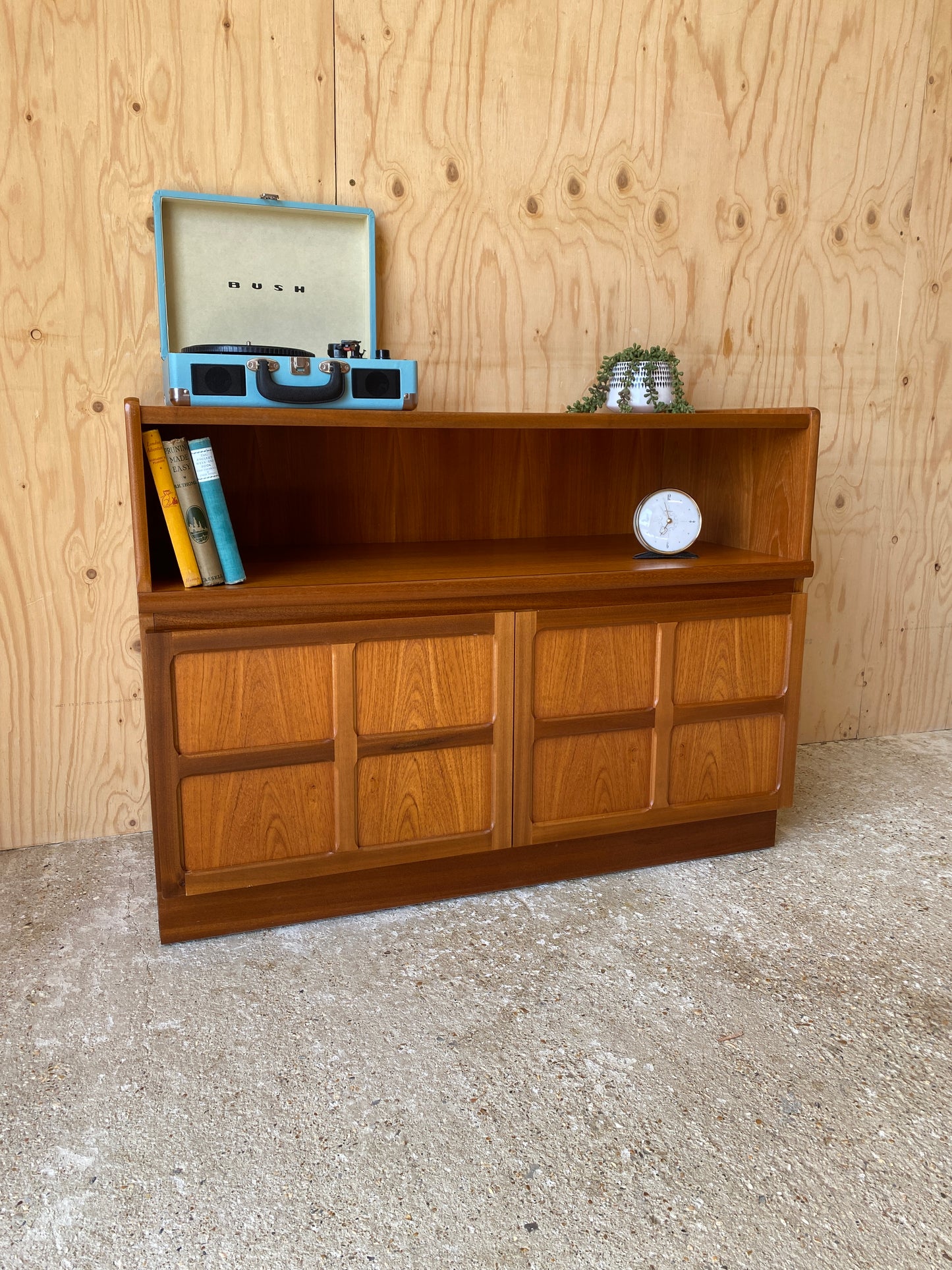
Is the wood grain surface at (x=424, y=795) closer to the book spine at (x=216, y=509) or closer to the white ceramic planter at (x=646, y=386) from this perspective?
the book spine at (x=216, y=509)

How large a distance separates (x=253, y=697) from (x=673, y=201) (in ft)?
5.52

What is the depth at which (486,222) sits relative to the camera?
7.59 ft

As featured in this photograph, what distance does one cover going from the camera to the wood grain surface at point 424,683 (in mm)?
1875

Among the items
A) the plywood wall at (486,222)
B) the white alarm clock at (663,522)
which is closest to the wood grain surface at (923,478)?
the plywood wall at (486,222)

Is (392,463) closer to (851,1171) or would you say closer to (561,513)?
(561,513)

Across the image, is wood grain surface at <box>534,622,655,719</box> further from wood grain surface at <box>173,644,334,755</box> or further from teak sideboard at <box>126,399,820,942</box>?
wood grain surface at <box>173,644,334,755</box>

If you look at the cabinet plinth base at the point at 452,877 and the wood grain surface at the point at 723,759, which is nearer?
the cabinet plinth base at the point at 452,877

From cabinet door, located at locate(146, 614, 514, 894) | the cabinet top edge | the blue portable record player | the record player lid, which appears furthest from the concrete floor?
the record player lid

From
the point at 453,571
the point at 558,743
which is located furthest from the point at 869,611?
the point at 453,571

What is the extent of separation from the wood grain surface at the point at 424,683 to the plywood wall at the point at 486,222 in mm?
710

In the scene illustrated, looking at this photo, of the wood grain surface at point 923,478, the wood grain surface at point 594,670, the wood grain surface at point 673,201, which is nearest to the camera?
the wood grain surface at point 594,670

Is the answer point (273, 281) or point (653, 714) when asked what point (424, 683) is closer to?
point (653, 714)

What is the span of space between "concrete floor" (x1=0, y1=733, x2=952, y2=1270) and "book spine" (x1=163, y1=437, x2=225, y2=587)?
2.41 ft

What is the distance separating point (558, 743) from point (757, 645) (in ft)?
1.70
